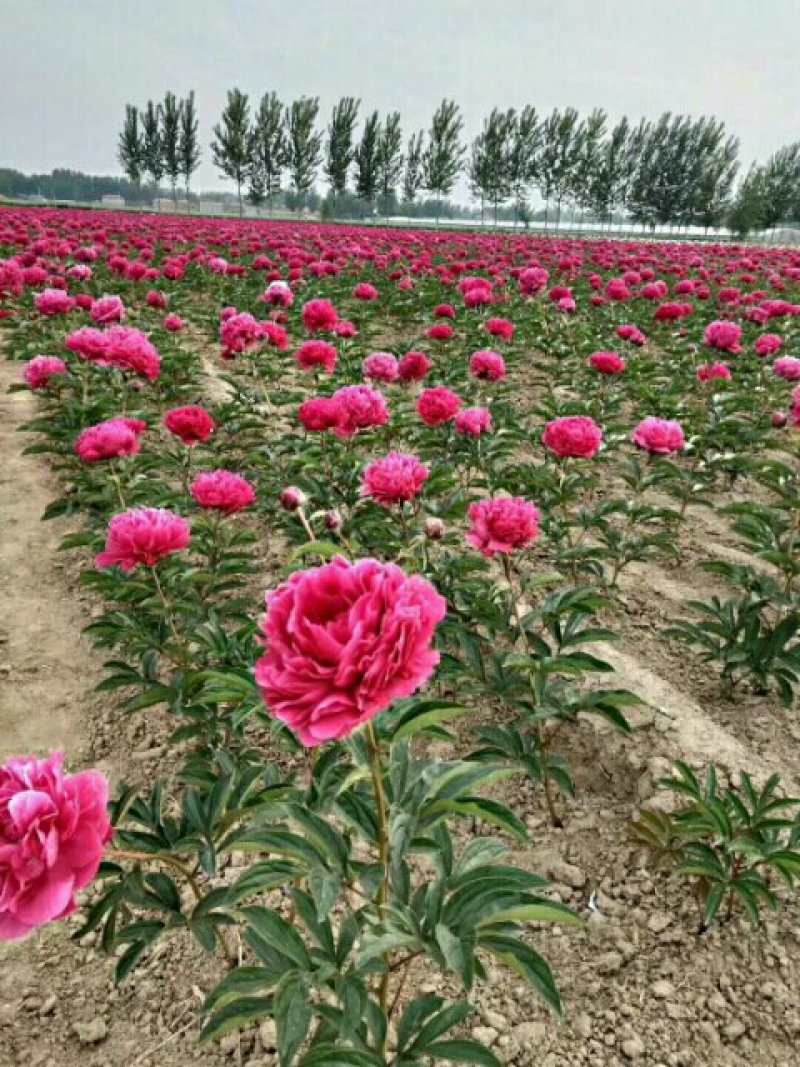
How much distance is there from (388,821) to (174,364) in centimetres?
638

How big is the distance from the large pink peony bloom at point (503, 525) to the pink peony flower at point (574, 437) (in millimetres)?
1015

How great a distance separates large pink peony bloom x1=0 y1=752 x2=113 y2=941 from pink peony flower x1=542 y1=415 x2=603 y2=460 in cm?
256

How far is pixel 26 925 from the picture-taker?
99cm

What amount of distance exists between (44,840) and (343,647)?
1.75 ft

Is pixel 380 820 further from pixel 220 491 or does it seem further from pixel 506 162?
pixel 506 162

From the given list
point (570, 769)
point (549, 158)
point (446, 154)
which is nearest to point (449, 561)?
point (570, 769)

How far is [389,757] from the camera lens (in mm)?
1563

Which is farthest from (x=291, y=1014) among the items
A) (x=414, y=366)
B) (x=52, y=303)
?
(x=52, y=303)

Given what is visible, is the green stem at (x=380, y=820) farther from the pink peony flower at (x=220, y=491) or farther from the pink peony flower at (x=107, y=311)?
the pink peony flower at (x=107, y=311)

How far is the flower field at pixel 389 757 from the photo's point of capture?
125cm

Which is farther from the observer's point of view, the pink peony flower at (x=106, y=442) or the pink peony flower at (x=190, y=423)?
the pink peony flower at (x=190, y=423)

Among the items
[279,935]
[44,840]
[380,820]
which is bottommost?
[279,935]

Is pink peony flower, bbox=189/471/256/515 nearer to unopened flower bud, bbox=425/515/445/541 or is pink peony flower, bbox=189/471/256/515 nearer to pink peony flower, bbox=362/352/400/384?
unopened flower bud, bbox=425/515/445/541

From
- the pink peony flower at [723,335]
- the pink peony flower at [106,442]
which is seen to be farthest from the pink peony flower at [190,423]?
the pink peony flower at [723,335]
